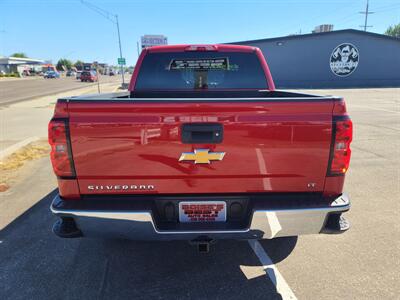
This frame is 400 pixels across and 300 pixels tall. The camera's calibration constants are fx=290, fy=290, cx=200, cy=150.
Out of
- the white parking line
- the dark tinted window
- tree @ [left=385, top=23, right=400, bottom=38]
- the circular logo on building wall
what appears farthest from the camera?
tree @ [left=385, top=23, right=400, bottom=38]

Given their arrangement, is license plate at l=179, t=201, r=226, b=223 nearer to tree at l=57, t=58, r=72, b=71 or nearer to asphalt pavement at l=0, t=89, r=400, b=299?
asphalt pavement at l=0, t=89, r=400, b=299

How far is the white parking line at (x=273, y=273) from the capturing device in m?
2.50

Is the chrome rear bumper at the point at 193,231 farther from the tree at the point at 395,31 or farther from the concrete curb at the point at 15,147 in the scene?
the tree at the point at 395,31

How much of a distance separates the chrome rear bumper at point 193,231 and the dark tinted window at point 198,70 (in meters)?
2.18

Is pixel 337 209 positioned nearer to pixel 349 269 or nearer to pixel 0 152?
pixel 349 269

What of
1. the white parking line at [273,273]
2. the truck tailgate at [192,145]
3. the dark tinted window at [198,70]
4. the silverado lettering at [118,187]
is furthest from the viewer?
the dark tinted window at [198,70]

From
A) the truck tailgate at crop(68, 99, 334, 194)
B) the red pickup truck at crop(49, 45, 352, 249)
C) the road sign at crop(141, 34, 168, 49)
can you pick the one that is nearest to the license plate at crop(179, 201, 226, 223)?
the red pickup truck at crop(49, 45, 352, 249)

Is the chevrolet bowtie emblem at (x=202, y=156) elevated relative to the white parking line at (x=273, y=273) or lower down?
elevated

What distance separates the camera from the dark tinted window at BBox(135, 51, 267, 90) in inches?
155

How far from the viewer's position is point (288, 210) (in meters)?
2.16

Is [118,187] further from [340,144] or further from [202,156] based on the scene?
[340,144]

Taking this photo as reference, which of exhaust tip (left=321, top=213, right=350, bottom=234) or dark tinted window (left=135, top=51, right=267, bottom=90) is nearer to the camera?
exhaust tip (left=321, top=213, right=350, bottom=234)

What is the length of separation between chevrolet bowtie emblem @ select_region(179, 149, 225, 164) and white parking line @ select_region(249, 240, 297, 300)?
1.34 m

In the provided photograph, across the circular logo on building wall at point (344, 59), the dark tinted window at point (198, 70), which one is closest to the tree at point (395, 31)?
the circular logo on building wall at point (344, 59)
